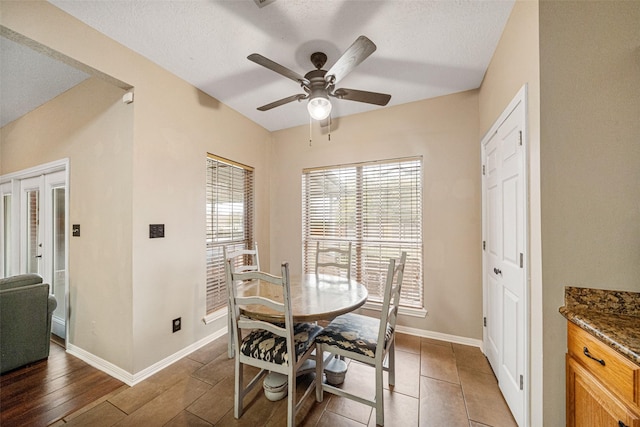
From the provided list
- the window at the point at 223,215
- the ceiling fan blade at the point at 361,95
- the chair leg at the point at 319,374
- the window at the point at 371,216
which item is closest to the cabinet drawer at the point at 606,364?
the chair leg at the point at 319,374

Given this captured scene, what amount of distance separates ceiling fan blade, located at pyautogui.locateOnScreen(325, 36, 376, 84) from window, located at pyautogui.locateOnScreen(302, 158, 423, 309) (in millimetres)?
1500

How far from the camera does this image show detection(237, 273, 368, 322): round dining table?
5.02 feet

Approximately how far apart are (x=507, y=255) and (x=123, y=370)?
318cm

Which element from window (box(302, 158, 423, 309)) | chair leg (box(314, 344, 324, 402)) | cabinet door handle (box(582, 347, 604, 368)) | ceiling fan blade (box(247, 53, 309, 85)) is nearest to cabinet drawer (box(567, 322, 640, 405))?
cabinet door handle (box(582, 347, 604, 368))

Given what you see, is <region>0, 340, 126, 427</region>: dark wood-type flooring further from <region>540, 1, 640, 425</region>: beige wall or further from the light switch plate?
<region>540, 1, 640, 425</region>: beige wall

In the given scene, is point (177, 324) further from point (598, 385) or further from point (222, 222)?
point (598, 385)

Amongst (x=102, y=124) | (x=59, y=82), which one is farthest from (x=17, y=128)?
(x=102, y=124)

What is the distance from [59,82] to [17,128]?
1672 mm

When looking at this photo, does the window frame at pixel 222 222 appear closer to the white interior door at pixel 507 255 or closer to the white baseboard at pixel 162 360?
the white baseboard at pixel 162 360

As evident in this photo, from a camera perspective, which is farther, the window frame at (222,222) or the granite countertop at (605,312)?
the window frame at (222,222)

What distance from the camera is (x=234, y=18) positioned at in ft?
5.45

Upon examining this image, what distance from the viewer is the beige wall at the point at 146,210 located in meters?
1.92

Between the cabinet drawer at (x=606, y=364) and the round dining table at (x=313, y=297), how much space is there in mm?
1089

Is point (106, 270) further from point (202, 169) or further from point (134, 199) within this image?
point (202, 169)
